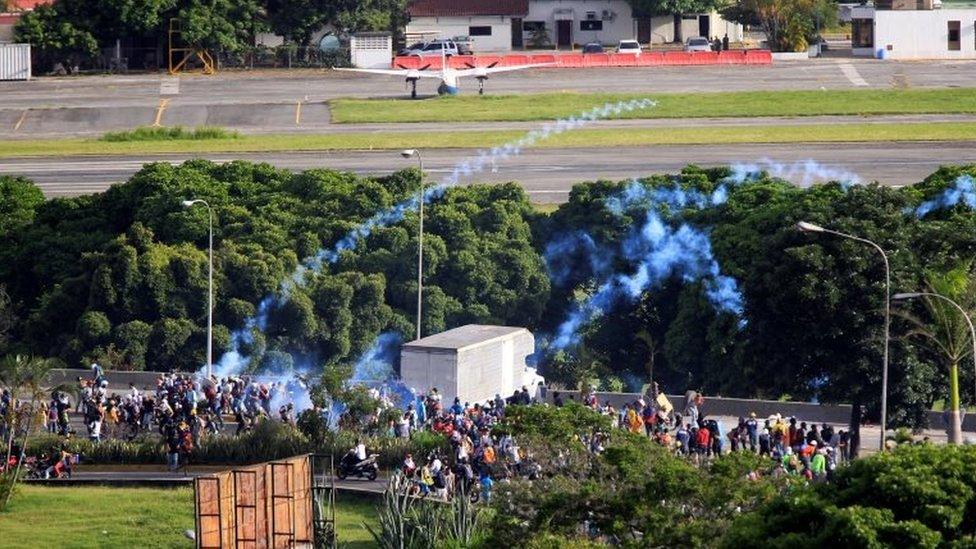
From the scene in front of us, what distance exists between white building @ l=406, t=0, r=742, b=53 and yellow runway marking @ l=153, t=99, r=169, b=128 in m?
23.7

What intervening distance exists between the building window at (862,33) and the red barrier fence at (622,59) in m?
6.44

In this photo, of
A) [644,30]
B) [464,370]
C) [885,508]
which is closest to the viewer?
[885,508]

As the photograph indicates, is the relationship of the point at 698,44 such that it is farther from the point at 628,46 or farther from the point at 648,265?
the point at 648,265

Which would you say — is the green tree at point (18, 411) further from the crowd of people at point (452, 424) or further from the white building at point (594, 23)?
the white building at point (594, 23)

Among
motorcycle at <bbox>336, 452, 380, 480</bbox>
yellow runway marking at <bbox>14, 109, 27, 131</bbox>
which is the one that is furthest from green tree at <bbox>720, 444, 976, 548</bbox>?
yellow runway marking at <bbox>14, 109, 27, 131</bbox>

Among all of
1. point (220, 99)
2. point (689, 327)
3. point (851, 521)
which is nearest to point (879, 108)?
point (220, 99)

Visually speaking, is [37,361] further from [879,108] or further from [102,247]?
[879,108]

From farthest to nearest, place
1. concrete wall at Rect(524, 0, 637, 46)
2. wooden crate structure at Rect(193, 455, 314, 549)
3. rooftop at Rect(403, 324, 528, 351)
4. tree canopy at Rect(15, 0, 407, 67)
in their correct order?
1. concrete wall at Rect(524, 0, 637, 46)
2. tree canopy at Rect(15, 0, 407, 67)
3. rooftop at Rect(403, 324, 528, 351)
4. wooden crate structure at Rect(193, 455, 314, 549)

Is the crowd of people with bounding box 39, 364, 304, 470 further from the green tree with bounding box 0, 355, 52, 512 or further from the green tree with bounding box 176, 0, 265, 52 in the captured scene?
the green tree with bounding box 176, 0, 265, 52

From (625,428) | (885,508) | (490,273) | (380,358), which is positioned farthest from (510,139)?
(885,508)

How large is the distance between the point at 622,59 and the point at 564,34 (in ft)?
36.4

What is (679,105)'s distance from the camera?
356ft

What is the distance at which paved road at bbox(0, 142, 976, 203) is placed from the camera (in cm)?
8662

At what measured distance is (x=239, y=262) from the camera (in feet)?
227
